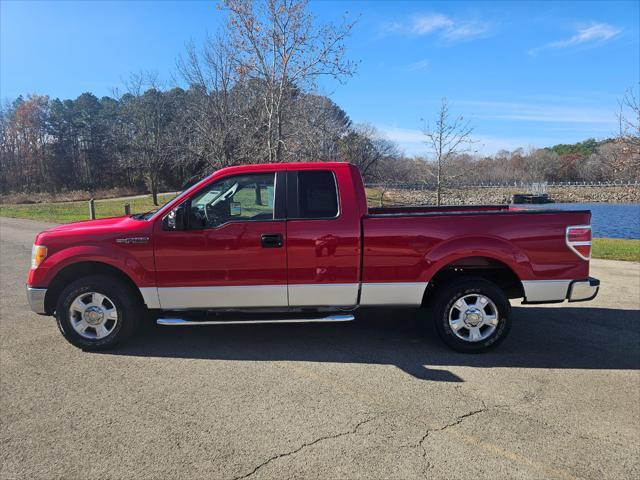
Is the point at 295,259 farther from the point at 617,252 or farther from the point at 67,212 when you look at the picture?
the point at 67,212

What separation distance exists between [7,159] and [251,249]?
84.7 meters

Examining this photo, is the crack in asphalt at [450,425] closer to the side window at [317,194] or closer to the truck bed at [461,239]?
the truck bed at [461,239]

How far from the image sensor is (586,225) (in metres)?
4.50

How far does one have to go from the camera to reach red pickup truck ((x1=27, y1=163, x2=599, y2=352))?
4488 millimetres

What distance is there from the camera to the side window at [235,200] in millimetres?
4559

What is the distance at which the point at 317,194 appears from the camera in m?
4.65

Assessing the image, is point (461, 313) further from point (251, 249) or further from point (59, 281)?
point (59, 281)

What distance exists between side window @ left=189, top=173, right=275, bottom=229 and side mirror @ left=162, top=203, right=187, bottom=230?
0.08 metres

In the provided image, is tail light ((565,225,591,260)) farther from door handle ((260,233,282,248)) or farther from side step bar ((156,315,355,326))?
door handle ((260,233,282,248))

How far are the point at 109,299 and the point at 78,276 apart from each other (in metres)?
0.55

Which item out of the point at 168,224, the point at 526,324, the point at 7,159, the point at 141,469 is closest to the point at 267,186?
the point at 168,224

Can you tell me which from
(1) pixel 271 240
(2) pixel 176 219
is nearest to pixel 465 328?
(1) pixel 271 240

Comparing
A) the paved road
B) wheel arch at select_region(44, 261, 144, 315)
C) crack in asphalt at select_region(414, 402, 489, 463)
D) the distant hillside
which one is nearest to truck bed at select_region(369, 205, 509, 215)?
the paved road

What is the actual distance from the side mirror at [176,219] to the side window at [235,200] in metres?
0.08
